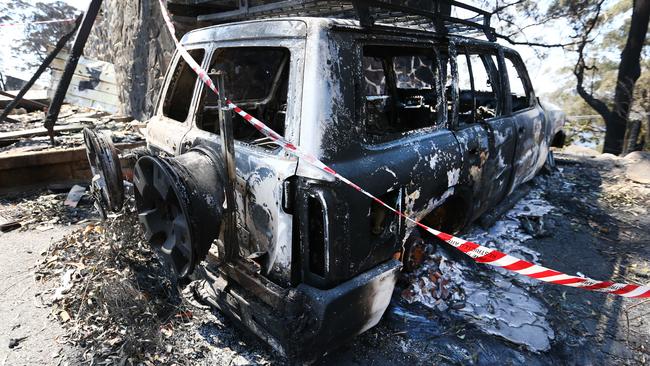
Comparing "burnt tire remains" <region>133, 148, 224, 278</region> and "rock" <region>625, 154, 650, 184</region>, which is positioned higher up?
"burnt tire remains" <region>133, 148, 224, 278</region>

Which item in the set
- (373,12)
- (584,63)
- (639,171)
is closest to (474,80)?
(373,12)

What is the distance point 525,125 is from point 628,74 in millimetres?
8358

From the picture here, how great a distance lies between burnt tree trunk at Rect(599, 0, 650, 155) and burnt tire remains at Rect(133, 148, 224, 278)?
11.4 metres

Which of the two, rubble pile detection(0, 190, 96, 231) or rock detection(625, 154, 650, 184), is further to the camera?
rock detection(625, 154, 650, 184)

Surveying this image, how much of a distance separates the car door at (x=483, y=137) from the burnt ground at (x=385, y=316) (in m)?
0.63

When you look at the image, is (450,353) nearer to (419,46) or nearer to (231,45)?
Result: (419,46)

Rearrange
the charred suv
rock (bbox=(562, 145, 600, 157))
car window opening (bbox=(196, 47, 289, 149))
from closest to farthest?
the charred suv, car window opening (bbox=(196, 47, 289, 149)), rock (bbox=(562, 145, 600, 157))

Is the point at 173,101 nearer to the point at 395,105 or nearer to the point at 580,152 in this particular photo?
the point at 395,105

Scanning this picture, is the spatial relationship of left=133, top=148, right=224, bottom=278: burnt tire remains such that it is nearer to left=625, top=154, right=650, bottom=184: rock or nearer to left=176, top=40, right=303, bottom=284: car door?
left=176, top=40, right=303, bottom=284: car door

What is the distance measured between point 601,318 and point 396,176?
2140 mm

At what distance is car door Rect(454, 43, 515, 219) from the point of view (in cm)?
297

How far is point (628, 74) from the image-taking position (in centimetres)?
973

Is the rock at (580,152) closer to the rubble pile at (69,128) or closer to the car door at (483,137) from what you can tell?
the car door at (483,137)

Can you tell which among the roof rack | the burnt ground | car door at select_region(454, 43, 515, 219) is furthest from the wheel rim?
car door at select_region(454, 43, 515, 219)
